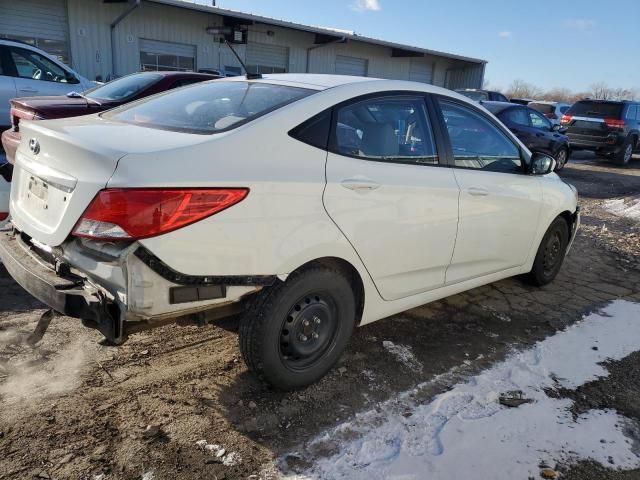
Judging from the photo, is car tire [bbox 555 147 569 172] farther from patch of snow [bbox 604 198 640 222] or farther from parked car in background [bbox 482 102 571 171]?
patch of snow [bbox 604 198 640 222]

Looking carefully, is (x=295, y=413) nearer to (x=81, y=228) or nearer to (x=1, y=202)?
(x=81, y=228)

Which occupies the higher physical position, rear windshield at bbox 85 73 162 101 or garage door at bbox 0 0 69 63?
garage door at bbox 0 0 69 63

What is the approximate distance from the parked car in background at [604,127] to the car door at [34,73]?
44.4ft

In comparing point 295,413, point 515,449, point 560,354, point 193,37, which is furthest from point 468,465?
point 193,37

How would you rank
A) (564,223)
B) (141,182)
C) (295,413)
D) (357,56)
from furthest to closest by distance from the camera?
(357,56) < (564,223) < (295,413) < (141,182)

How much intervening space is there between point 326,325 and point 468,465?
3.30 feet

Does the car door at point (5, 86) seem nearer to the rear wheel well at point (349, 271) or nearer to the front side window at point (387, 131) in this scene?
the front side window at point (387, 131)

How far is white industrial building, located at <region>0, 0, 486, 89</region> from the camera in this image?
51.6 ft

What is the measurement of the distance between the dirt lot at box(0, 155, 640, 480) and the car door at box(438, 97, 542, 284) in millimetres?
534

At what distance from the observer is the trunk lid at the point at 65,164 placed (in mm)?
2314

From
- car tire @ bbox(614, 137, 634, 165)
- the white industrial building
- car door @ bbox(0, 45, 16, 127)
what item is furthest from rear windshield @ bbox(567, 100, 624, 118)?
car door @ bbox(0, 45, 16, 127)

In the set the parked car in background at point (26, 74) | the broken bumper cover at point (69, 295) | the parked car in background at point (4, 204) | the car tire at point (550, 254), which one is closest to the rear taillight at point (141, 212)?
the broken bumper cover at point (69, 295)

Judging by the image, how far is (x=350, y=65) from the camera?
25047 mm

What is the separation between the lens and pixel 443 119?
350 centimetres
